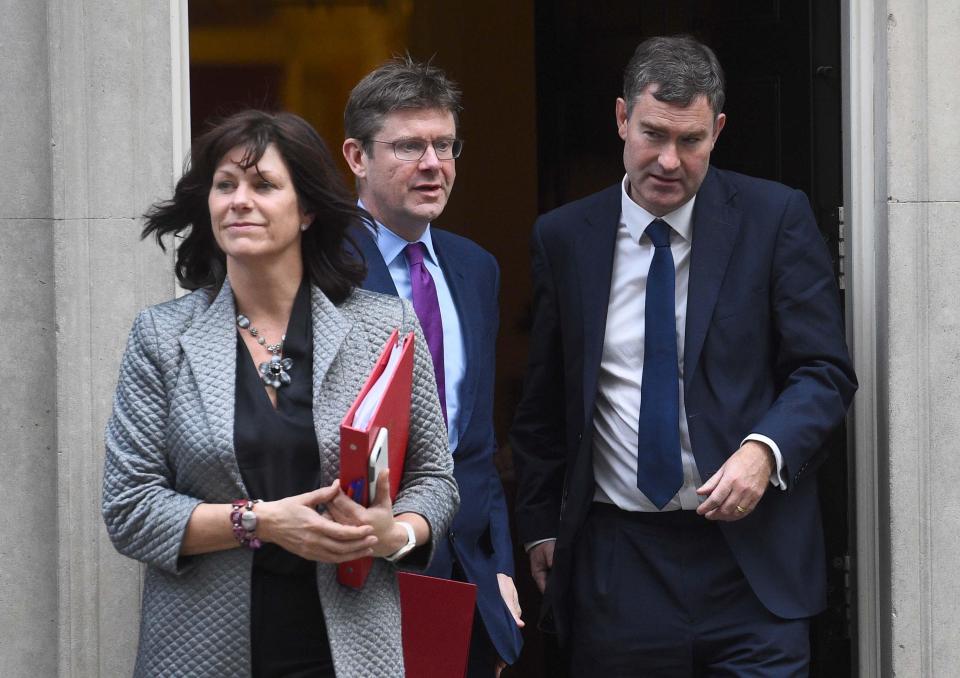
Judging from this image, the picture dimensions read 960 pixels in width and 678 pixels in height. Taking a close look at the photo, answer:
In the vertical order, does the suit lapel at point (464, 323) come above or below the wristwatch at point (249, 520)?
above

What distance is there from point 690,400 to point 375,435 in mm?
1229

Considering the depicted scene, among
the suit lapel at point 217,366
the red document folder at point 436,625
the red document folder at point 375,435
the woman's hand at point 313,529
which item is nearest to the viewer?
the red document folder at point 375,435

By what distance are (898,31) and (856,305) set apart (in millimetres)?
794

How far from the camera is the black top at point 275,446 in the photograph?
270 centimetres

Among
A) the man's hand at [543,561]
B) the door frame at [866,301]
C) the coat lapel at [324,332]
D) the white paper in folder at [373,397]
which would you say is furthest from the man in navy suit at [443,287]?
the door frame at [866,301]

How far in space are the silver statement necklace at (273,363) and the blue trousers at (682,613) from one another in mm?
1206

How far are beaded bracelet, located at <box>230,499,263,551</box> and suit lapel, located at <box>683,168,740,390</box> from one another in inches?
51.6

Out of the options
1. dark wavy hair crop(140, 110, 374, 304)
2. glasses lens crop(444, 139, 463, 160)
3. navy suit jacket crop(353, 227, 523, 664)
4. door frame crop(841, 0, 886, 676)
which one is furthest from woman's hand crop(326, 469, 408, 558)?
door frame crop(841, 0, 886, 676)

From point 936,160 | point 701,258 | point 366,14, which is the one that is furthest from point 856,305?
point 366,14

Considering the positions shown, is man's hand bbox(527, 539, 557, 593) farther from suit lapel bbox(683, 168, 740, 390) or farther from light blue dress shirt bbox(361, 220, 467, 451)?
suit lapel bbox(683, 168, 740, 390)

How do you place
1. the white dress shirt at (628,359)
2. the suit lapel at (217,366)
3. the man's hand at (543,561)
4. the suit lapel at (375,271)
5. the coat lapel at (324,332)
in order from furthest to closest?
the man's hand at (543,561) < the white dress shirt at (628,359) < the suit lapel at (375,271) < the coat lapel at (324,332) < the suit lapel at (217,366)

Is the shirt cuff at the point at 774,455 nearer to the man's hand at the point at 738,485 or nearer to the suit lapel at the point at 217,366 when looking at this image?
the man's hand at the point at 738,485

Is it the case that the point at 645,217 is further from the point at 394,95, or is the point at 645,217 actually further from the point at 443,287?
the point at 394,95

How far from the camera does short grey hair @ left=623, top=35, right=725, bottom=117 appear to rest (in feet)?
11.5
